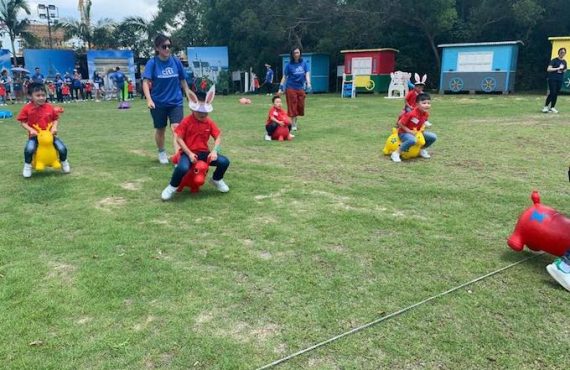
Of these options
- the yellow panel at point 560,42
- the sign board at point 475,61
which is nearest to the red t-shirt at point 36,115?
the sign board at point 475,61

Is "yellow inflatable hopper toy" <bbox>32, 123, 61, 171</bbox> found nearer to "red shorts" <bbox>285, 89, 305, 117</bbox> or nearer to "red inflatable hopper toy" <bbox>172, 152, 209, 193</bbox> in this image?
"red inflatable hopper toy" <bbox>172, 152, 209, 193</bbox>

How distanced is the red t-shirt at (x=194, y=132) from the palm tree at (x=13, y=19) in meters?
36.1

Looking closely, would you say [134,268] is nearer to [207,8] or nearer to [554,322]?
[554,322]

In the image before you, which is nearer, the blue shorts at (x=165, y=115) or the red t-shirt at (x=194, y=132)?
the red t-shirt at (x=194, y=132)

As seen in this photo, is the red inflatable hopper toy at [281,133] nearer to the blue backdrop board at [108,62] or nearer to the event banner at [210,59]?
the blue backdrop board at [108,62]

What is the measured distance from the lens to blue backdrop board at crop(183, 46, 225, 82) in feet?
104

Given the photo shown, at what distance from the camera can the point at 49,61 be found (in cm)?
3130

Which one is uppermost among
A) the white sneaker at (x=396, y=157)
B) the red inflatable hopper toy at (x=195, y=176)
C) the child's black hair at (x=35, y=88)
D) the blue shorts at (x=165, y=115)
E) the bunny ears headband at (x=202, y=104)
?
the child's black hair at (x=35, y=88)

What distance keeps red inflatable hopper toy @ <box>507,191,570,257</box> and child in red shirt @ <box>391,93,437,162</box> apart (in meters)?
3.65

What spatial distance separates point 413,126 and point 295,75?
403 centimetres

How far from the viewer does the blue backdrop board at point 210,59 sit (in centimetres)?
3169

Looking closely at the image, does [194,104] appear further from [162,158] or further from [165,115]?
[162,158]

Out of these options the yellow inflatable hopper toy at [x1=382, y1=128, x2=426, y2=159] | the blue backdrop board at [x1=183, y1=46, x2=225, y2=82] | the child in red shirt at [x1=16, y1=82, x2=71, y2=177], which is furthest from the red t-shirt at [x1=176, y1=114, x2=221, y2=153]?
the blue backdrop board at [x1=183, y1=46, x2=225, y2=82]

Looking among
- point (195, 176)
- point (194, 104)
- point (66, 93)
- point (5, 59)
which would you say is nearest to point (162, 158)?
point (195, 176)
